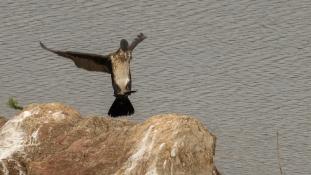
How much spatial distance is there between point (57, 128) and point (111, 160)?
59.9 inches

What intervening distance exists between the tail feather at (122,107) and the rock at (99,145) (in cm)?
102

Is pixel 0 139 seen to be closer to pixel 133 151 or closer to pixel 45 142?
pixel 45 142

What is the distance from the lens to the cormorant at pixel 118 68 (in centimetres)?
1408

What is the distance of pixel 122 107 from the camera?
46.5 ft

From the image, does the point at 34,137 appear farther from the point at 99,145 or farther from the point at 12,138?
the point at 99,145

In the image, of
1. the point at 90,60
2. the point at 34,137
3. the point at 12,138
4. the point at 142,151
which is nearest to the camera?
the point at 142,151

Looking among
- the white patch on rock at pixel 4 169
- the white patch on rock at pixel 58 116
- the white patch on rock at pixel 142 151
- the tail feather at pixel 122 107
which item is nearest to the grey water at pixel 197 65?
the tail feather at pixel 122 107

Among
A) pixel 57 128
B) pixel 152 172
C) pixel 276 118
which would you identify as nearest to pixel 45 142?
pixel 57 128

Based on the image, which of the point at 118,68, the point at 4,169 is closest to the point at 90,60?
the point at 118,68

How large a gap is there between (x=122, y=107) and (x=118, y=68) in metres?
0.57

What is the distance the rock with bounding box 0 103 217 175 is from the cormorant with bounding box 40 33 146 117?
1.04 metres

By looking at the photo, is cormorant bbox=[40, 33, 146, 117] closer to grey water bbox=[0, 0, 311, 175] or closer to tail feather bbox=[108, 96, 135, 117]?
Answer: tail feather bbox=[108, 96, 135, 117]

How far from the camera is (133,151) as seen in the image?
454 inches

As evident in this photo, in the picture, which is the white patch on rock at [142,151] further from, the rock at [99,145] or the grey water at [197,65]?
the grey water at [197,65]
